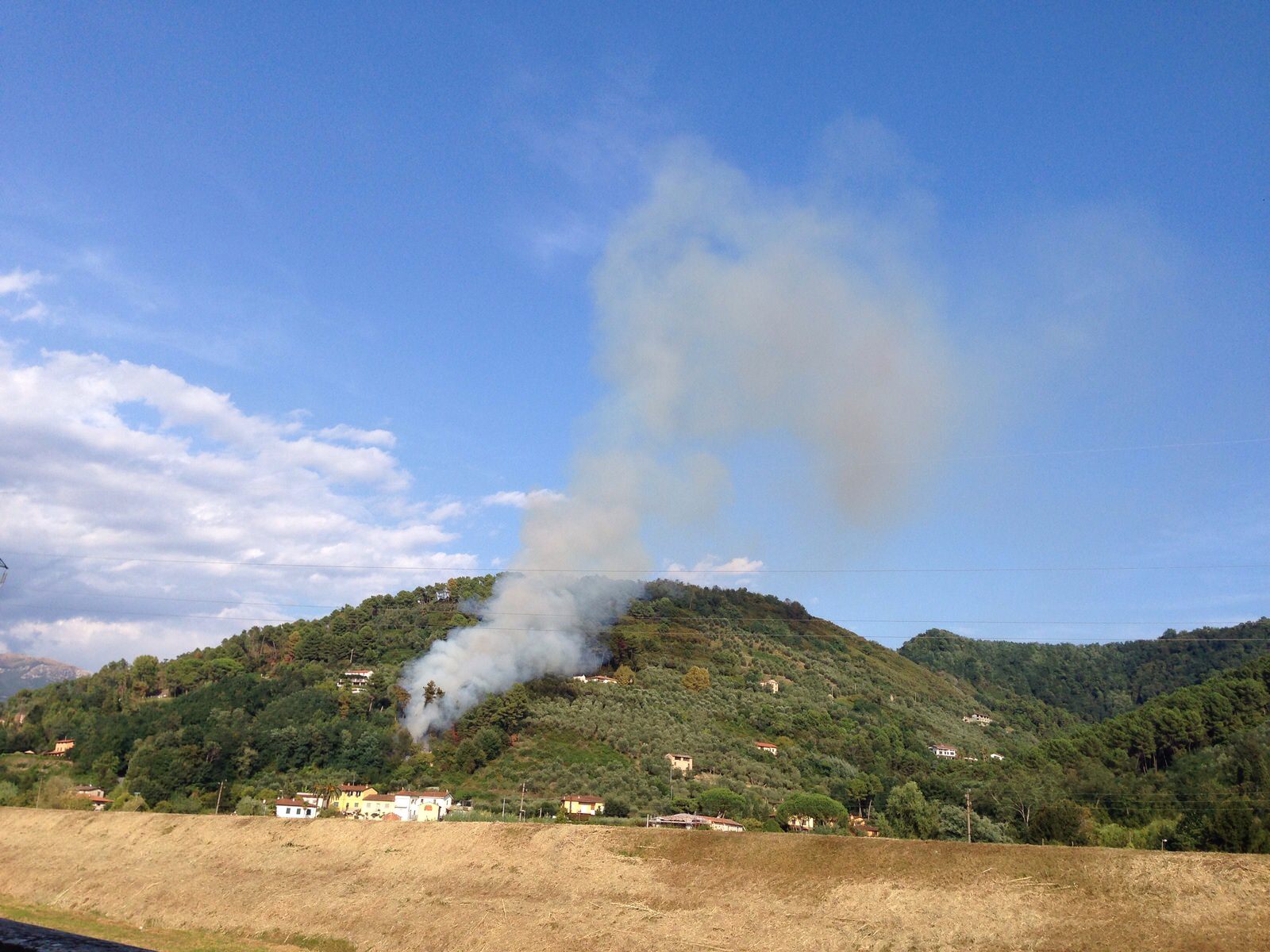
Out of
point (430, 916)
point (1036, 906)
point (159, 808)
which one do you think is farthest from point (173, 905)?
point (159, 808)

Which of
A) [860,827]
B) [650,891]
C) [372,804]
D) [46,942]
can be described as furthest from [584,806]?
[46,942]

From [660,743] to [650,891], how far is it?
6945 centimetres

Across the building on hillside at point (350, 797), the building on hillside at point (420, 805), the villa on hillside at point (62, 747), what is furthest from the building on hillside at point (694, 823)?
the villa on hillside at point (62, 747)

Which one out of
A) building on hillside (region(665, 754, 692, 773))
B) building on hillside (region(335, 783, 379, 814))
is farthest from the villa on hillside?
building on hillside (region(665, 754, 692, 773))

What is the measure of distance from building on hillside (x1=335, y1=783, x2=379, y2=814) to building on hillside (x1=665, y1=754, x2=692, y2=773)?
31.6 m

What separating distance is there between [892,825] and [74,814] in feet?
206

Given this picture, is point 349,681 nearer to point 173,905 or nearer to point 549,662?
point 549,662

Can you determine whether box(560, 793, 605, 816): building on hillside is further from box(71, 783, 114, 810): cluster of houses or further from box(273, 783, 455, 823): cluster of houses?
box(71, 783, 114, 810): cluster of houses

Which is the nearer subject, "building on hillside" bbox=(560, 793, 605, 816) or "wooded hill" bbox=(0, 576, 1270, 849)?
"wooded hill" bbox=(0, 576, 1270, 849)

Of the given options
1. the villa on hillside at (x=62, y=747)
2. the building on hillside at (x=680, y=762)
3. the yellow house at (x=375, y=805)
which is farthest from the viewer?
the villa on hillside at (x=62, y=747)

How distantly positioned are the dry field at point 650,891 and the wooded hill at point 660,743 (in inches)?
1132

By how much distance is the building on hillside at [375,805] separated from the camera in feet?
252

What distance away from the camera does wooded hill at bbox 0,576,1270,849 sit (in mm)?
72062

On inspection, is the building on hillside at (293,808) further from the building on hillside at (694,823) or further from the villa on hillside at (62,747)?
the villa on hillside at (62,747)
